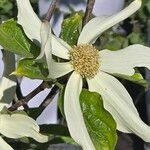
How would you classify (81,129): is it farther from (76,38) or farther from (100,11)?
(100,11)

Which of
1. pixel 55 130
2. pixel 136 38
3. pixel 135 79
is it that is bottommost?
pixel 136 38

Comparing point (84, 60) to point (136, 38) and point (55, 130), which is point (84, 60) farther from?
point (136, 38)

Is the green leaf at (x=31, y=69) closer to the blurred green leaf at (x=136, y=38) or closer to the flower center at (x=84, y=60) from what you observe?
the flower center at (x=84, y=60)

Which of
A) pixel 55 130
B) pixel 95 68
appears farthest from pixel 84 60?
pixel 55 130

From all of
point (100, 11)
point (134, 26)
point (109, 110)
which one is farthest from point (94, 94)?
point (134, 26)

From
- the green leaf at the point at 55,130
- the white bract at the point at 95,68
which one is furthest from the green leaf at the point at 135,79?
the green leaf at the point at 55,130

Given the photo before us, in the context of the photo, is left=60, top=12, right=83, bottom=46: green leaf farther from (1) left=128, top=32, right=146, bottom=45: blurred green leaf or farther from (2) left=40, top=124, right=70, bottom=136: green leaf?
(1) left=128, top=32, right=146, bottom=45: blurred green leaf
